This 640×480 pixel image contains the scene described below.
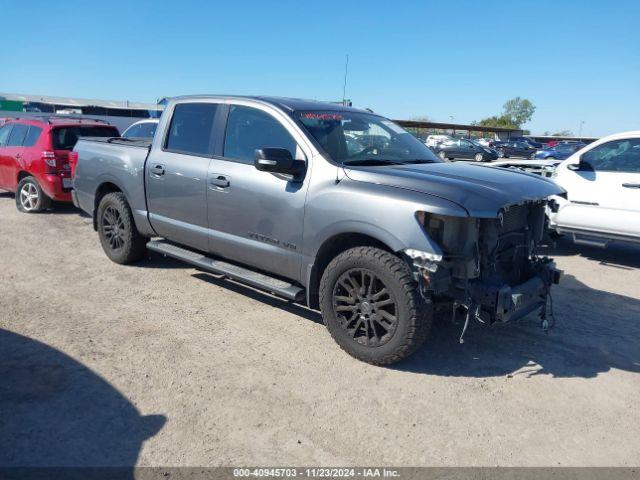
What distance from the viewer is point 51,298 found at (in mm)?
5074

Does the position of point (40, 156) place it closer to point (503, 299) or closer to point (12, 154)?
point (12, 154)

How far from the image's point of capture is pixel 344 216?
153 inches

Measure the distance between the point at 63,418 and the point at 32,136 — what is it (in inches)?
305

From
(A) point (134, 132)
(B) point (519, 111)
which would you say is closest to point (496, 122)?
(B) point (519, 111)

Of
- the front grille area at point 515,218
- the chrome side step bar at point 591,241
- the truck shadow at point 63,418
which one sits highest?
the front grille area at point 515,218

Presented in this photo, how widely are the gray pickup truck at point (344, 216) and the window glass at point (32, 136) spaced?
4.50m

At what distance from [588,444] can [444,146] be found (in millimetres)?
30907

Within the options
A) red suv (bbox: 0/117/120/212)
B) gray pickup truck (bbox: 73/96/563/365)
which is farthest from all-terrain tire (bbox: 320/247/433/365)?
red suv (bbox: 0/117/120/212)

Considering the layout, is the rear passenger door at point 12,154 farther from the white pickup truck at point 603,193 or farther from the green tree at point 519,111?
the green tree at point 519,111

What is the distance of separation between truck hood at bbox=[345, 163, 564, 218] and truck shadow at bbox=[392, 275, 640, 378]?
1.31 metres

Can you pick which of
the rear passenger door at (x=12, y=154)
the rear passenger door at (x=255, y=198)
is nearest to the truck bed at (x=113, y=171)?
the rear passenger door at (x=255, y=198)

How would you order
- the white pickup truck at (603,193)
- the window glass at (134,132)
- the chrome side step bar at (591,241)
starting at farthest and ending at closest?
the window glass at (134,132) < the chrome side step bar at (591,241) < the white pickup truck at (603,193)

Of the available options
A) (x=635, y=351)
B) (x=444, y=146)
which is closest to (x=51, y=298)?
(x=635, y=351)

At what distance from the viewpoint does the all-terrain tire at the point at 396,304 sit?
11.8 ft
